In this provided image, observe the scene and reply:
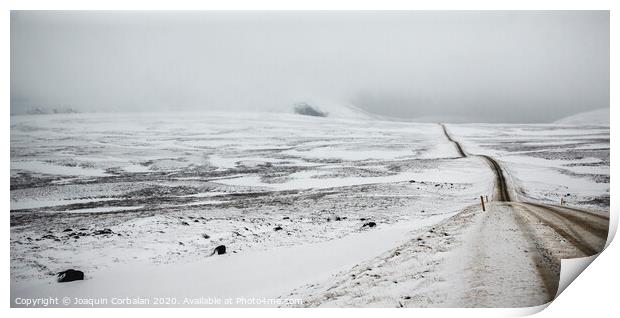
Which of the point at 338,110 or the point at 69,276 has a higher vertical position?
the point at 338,110

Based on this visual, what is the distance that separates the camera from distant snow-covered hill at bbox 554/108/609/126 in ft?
24.6

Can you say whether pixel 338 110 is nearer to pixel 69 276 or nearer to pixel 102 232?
pixel 102 232

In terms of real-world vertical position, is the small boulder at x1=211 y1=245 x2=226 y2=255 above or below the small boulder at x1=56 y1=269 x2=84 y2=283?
above

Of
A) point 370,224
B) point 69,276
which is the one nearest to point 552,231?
point 370,224

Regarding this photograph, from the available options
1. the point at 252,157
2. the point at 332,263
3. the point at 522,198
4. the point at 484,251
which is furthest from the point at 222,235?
the point at 522,198

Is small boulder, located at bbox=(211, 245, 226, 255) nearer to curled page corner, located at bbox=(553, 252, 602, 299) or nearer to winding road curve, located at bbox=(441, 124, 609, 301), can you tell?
winding road curve, located at bbox=(441, 124, 609, 301)

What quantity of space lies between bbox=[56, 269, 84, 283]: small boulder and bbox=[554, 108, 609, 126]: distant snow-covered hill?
30.5 feet

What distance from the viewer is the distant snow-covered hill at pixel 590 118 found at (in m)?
7.50

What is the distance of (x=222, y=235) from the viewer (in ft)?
22.8

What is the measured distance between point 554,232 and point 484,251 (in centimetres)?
144

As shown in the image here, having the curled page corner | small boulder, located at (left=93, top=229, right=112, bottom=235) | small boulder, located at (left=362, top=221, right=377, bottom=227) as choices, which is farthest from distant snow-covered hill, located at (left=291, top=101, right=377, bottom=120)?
small boulder, located at (left=93, top=229, right=112, bottom=235)

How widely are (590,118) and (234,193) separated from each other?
7385 mm

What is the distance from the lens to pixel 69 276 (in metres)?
6.03

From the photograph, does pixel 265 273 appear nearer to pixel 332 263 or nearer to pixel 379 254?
pixel 332 263
